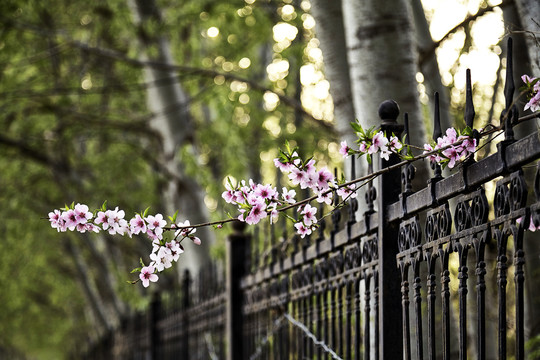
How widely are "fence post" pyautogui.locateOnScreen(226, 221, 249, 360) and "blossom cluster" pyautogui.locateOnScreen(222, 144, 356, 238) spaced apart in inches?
109

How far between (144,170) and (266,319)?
459 inches

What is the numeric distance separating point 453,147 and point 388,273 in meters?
0.77

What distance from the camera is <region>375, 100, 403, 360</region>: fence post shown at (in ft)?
9.95

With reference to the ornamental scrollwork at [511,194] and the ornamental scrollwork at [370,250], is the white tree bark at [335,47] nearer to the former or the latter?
the ornamental scrollwork at [370,250]

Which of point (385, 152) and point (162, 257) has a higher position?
point (385, 152)

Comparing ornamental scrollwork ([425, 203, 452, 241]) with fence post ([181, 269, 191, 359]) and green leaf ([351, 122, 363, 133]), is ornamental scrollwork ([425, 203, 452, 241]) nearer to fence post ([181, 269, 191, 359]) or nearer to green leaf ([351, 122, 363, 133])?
green leaf ([351, 122, 363, 133])

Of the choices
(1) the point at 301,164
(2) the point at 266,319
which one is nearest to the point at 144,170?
(2) the point at 266,319

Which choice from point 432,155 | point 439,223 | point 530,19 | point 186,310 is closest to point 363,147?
point 432,155

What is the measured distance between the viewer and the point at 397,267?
302 cm

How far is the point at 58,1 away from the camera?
48.4 ft

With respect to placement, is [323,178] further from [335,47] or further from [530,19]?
[335,47]

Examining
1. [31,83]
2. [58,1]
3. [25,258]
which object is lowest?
[25,258]

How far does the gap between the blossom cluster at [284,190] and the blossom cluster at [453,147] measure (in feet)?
1.36

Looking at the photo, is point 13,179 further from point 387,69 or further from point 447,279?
point 447,279
